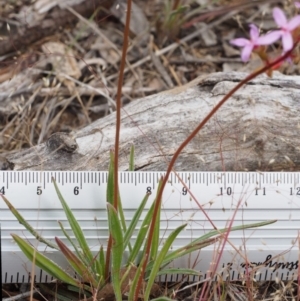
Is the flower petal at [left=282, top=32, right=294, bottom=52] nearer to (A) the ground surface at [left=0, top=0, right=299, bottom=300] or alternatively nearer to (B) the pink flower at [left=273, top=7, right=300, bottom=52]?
(B) the pink flower at [left=273, top=7, right=300, bottom=52]

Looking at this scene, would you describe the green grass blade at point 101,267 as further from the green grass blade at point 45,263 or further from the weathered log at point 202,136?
the weathered log at point 202,136

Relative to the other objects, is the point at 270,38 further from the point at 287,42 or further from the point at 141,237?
the point at 141,237

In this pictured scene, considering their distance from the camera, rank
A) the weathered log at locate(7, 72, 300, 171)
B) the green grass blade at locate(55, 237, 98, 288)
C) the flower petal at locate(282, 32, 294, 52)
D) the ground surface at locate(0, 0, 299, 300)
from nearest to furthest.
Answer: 1. the flower petal at locate(282, 32, 294, 52)
2. the green grass blade at locate(55, 237, 98, 288)
3. the weathered log at locate(7, 72, 300, 171)
4. the ground surface at locate(0, 0, 299, 300)

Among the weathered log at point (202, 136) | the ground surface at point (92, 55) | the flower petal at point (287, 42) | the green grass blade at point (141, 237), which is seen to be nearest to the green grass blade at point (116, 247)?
the green grass blade at point (141, 237)

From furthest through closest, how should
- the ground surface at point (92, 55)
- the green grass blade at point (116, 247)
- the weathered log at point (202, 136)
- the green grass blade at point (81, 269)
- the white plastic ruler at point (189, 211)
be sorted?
1. the ground surface at point (92, 55)
2. the weathered log at point (202, 136)
3. the white plastic ruler at point (189, 211)
4. the green grass blade at point (81, 269)
5. the green grass blade at point (116, 247)

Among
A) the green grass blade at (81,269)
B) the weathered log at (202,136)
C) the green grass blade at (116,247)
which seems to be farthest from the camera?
the weathered log at (202,136)

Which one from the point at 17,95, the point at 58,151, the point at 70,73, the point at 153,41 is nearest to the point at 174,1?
the point at 153,41

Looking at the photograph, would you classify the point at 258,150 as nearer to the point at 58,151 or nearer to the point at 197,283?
the point at 197,283

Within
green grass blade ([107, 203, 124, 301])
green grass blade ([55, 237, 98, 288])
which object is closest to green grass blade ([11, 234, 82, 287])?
green grass blade ([55, 237, 98, 288])
